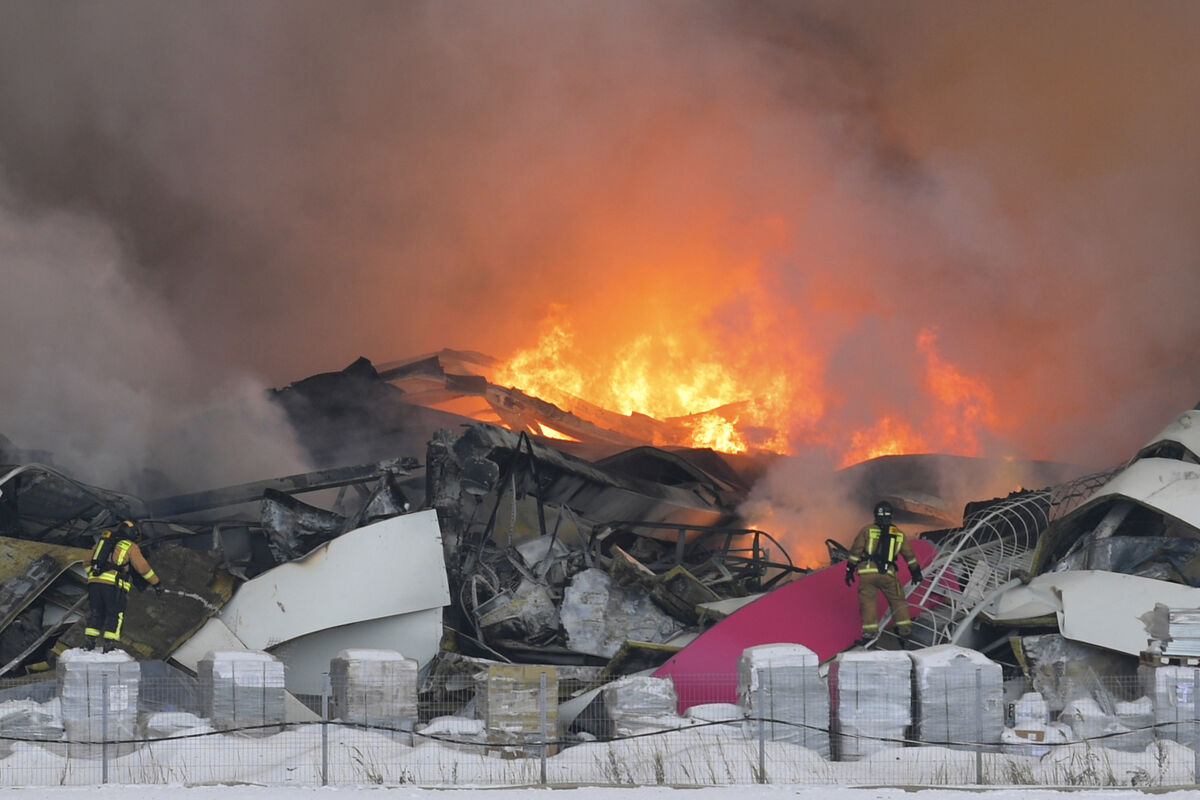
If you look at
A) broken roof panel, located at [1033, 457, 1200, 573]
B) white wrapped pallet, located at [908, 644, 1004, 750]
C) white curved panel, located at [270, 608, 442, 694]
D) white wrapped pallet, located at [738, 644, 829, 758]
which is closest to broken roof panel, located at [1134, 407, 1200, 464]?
broken roof panel, located at [1033, 457, 1200, 573]

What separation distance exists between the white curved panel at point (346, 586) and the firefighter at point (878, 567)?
14.6 feet

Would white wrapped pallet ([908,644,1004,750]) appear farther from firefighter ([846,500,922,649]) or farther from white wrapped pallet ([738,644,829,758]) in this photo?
firefighter ([846,500,922,649])

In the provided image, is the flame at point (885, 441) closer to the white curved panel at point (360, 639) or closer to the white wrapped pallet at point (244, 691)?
the white curved panel at point (360, 639)

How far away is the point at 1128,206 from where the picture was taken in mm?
26219

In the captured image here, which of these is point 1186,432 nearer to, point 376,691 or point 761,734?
point 761,734

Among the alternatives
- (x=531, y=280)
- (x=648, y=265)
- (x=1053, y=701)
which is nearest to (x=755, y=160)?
(x=648, y=265)

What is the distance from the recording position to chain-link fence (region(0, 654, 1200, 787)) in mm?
11289

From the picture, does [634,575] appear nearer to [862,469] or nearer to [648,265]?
[862,469]

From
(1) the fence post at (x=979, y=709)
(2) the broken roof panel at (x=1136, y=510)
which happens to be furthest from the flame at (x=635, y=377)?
(1) the fence post at (x=979, y=709)

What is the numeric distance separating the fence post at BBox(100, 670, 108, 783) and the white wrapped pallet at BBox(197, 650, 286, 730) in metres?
0.88

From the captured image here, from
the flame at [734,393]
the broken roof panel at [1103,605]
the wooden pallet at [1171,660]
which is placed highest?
the flame at [734,393]

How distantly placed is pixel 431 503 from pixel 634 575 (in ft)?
8.98

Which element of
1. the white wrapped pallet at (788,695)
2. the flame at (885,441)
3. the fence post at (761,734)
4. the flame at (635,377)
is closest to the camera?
the fence post at (761,734)

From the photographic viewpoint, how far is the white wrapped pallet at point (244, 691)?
12477mm
